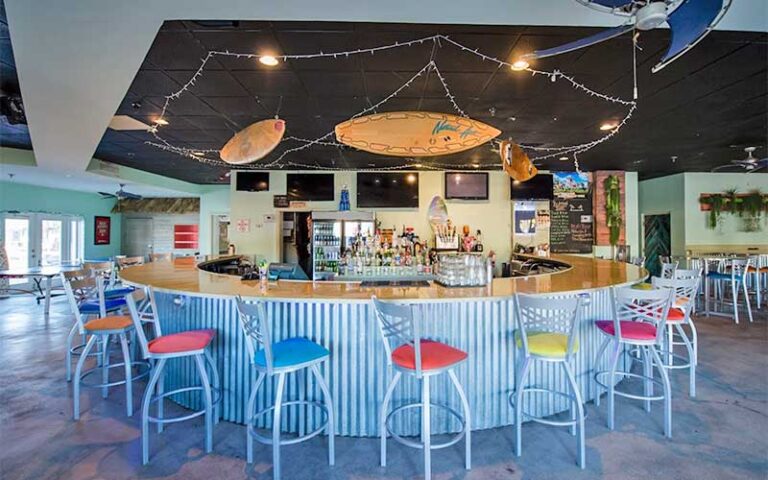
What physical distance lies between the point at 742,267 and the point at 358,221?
662cm

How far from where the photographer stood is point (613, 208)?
8.26 m

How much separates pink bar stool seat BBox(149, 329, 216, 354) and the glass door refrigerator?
445 centimetres

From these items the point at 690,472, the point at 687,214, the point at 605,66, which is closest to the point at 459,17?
the point at 605,66

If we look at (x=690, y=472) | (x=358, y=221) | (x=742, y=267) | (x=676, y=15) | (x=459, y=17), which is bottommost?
(x=690, y=472)

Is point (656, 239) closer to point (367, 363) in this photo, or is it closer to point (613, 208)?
point (613, 208)

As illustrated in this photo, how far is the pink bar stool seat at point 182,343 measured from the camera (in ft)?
7.98

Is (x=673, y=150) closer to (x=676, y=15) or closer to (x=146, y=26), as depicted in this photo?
(x=676, y=15)

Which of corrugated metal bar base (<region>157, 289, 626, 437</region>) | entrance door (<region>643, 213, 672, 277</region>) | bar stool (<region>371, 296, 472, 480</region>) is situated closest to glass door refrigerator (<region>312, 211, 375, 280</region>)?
corrugated metal bar base (<region>157, 289, 626, 437</region>)

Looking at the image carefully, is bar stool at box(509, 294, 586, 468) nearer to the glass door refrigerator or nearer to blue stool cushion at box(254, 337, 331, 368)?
blue stool cushion at box(254, 337, 331, 368)

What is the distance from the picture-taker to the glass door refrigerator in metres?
7.19

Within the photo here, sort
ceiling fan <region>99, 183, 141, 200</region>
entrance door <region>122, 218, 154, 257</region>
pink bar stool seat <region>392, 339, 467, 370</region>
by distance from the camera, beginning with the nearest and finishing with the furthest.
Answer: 1. pink bar stool seat <region>392, 339, 467, 370</region>
2. ceiling fan <region>99, 183, 141, 200</region>
3. entrance door <region>122, 218, 154, 257</region>

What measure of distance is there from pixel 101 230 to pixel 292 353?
1259 centimetres

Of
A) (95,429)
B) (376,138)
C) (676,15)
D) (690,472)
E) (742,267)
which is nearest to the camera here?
(676,15)

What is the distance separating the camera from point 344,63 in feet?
10.5
